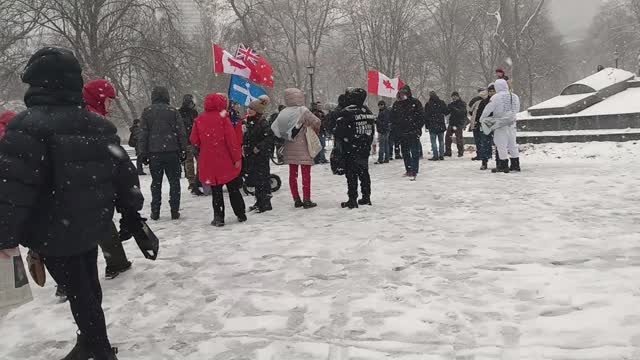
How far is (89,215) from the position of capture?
107 inches

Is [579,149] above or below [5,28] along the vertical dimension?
below

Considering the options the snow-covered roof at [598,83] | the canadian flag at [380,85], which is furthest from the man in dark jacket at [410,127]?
the snow-covered roof at [598,83]

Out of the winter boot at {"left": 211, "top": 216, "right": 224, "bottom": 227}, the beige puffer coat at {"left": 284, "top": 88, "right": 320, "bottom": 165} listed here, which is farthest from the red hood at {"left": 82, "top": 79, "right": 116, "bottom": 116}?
the beige puffer coat at {"left": 284, "top": 88, "right": 320, "bottom": 165}

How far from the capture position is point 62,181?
2.62 metres

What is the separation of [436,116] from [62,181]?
12.0 meters

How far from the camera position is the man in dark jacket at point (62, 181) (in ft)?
8.07

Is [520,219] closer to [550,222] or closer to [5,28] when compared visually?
[550,222]

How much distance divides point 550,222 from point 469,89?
53.2m

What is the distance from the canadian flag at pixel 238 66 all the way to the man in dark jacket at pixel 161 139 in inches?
124

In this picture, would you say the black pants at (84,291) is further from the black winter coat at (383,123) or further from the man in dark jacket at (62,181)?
the black winter coat at (383,123)

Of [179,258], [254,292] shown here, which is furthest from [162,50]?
[254,292]

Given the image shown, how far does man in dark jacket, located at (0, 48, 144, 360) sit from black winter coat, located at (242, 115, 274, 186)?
15.1ft

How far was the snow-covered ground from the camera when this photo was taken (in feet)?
10.0

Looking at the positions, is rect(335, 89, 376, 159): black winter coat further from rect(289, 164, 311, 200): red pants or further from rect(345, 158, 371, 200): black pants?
rect(289, 164, 311, 200): red pants
